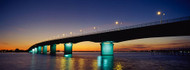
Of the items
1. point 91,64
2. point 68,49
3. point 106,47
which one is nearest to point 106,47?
point 106,47

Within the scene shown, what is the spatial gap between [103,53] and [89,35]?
32.7 ft

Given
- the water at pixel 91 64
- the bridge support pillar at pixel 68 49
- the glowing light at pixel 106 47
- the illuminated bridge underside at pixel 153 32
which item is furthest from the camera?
the bridge support pillar at pixel 68 49

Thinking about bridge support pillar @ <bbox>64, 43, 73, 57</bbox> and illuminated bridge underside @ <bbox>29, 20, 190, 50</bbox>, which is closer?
illuminated bridge underside @ <bbox>29, 20, 190, 50</bbox>

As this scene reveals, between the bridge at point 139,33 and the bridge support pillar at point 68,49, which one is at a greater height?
the bridge at point 139,33

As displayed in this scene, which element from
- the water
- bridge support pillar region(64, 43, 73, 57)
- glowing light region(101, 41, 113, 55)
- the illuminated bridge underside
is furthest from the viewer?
bridge support pillar region(64, 43, 73, 57)

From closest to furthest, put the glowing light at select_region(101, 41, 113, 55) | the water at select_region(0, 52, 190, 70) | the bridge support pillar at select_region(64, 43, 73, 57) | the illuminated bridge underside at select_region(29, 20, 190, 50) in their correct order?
the water at select_region(0, 52, 190, 70) < the illuminated bridge underside at select_region(29, 20, 190, 50) < the glowing light at select_region(101, 41, 113, 55) < the bridge support pillar at select_region(64, 43, 73, 57)

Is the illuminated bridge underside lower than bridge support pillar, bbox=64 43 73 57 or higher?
higher

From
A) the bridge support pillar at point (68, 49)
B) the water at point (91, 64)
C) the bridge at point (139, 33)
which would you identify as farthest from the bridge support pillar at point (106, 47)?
the bridge support pillar at point (68, 49)

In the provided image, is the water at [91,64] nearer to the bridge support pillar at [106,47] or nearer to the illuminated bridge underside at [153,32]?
the illuminated bridge underside at [153,32]

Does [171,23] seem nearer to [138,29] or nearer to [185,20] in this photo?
[185,20]

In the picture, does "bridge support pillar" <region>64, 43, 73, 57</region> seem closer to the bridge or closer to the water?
the bridge

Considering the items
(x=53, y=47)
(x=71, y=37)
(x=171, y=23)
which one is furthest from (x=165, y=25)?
(x=53, y=47)

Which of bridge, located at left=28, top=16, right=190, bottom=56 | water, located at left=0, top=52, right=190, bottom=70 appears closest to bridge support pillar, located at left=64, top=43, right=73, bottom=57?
bridge, located at left=28, top=16, right=190, bottom=56

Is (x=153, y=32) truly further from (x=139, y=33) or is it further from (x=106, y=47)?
(x=106, y=47)
